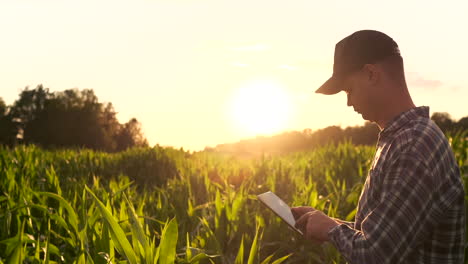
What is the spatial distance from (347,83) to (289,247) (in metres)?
2.10

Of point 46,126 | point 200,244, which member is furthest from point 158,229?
point 46,126

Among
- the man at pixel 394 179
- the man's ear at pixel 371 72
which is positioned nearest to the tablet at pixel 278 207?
the man at pixel 394 179

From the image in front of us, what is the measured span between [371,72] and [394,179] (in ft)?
1.55

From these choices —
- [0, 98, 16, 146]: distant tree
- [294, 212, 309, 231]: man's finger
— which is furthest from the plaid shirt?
[0, 98, 16, 146]: distant tree

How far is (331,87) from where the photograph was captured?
91.7 inches

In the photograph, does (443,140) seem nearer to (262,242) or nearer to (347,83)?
(347,83)

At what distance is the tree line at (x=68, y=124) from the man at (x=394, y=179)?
43313 mm

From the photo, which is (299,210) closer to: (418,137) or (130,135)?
(418,137)

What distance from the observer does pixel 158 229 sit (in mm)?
4559

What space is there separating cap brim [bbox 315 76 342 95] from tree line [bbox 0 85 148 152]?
43032mm

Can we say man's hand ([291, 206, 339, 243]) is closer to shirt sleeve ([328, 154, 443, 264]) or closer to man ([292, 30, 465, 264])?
man ([292, 30, 465, 264])

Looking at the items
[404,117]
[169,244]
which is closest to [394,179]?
→ [404,117]

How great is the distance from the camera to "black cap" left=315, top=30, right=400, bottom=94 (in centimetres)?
212

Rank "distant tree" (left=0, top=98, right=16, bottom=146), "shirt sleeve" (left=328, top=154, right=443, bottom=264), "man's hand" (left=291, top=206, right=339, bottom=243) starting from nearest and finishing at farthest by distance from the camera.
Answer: "shirt sleeve" (left=328, top=154, right=443, bottom=264) → "man's hand" (left=291, top=206, right=339, bottom=243) → "distant tree" (left=0, top=98, right=16, bottom=146)
